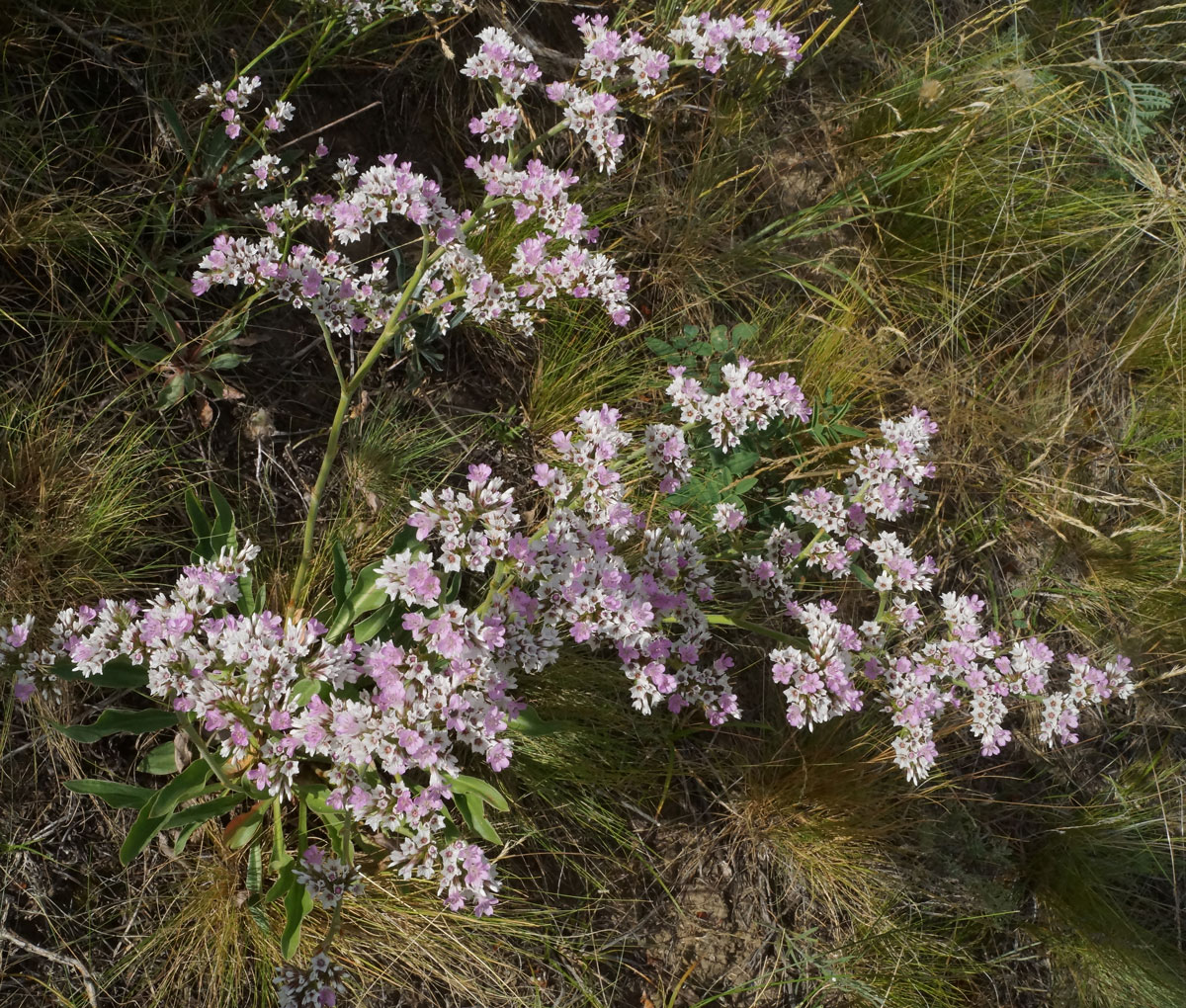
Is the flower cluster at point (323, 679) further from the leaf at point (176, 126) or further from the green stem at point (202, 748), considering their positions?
the leaf at point (176, 126)

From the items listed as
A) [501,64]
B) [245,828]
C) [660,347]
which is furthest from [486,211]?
[245,828]

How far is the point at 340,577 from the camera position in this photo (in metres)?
2.17

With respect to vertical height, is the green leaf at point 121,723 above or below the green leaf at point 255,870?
above

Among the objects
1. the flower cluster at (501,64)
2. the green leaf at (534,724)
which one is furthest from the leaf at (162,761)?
the flower cluster at (501,64)

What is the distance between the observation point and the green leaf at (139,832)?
1.81m

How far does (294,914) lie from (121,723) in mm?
605

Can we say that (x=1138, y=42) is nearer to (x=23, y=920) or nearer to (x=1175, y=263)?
(x=1175, y=263)

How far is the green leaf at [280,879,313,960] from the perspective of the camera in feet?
6.18

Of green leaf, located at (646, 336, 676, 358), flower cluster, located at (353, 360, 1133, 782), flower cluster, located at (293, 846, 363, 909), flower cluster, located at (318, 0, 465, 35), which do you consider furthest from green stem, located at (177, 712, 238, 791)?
flower cluster, located at (318, 0, 465, 35)

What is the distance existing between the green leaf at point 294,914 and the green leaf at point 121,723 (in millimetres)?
497

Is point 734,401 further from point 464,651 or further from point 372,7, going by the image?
point 372,7

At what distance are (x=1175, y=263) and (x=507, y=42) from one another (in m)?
2.92

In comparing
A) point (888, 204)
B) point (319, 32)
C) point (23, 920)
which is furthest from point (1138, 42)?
point (23, 920)

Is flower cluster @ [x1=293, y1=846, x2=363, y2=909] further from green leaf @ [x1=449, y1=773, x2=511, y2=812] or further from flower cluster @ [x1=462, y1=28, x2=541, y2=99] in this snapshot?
flower cluster @ [x1=462, y1=28, x2=541, y2=99]
